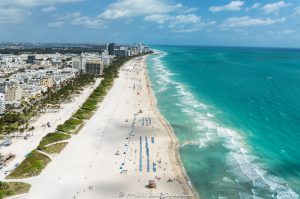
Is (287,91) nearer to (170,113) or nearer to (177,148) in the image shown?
(170,113)

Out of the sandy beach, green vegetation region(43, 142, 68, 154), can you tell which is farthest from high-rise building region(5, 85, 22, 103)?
Answer: green vegetation region(43, 142, 68, 154)

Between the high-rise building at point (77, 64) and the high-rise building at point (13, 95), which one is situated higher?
the high-rise building at point (77, 64)

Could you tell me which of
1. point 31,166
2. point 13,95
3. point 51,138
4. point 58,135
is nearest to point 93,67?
point 13,95

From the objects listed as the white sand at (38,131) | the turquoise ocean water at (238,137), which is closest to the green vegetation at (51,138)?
the white sand at (38,131)

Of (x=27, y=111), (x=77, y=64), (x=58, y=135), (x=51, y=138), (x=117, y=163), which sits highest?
(x=77, y=64)

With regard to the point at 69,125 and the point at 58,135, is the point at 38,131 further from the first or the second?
the point at 58,135

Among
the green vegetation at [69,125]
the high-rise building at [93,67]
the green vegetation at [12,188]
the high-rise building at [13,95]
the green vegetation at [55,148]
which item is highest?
the high-rise building at [93,67]

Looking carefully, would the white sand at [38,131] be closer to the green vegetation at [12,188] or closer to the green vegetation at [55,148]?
the green vegetation at [12,188]
